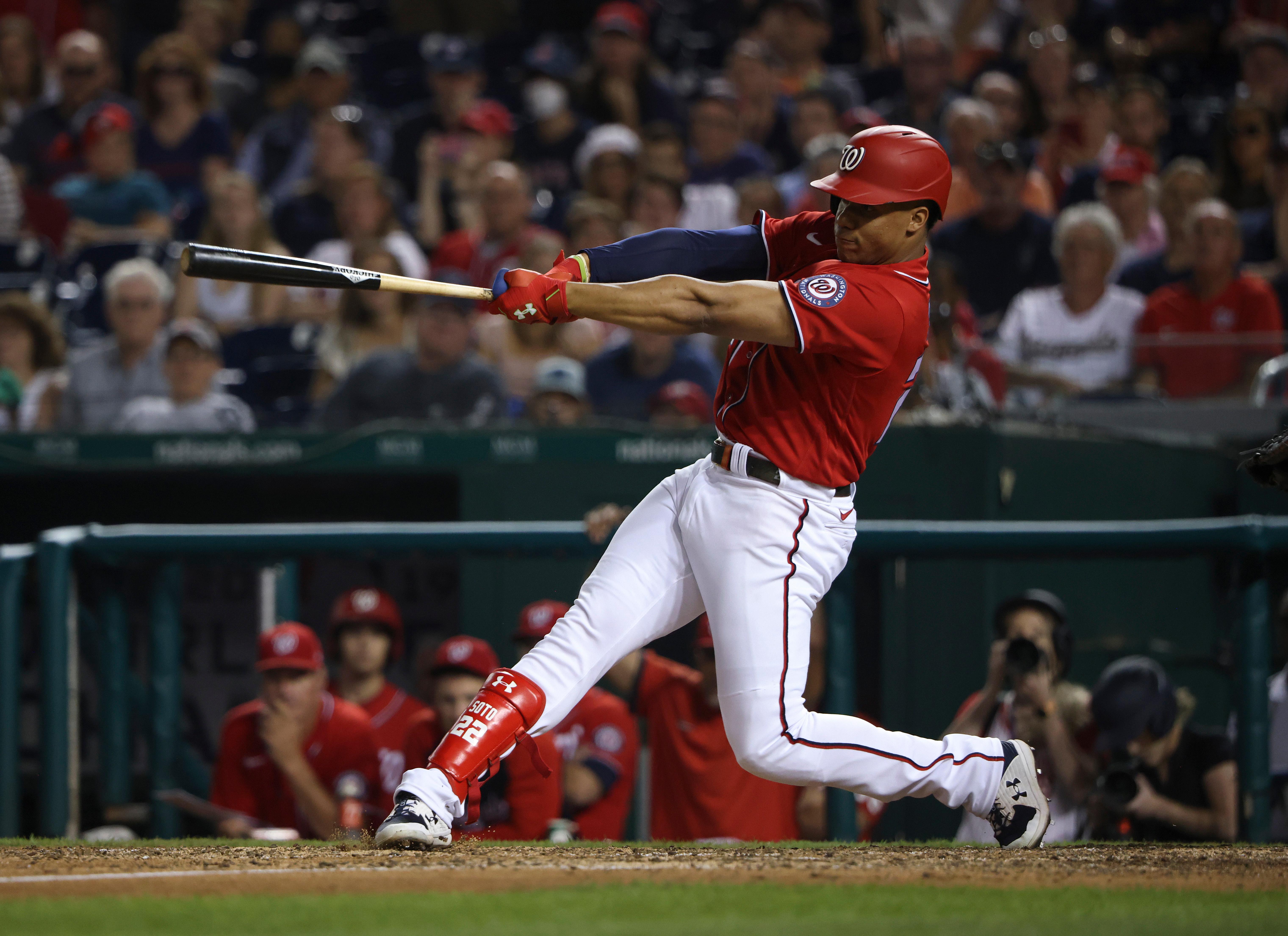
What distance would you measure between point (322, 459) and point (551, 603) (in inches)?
47.9

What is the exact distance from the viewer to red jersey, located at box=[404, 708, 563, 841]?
462cm

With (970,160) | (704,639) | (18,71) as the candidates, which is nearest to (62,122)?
(18,71)

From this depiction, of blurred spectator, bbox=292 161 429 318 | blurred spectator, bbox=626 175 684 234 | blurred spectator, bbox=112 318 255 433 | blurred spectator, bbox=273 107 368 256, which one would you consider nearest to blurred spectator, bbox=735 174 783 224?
blurred spectator, bbox=626 175 684 234

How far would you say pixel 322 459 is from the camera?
5.75 m

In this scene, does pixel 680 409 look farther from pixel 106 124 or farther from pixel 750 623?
pixel 106 124

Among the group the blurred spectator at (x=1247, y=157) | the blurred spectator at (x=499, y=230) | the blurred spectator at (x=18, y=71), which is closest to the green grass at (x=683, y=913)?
the blurred spectator at (x=499, y=230)

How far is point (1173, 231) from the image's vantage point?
742 cm

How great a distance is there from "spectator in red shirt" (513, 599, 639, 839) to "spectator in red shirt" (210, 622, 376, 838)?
1.96 ft

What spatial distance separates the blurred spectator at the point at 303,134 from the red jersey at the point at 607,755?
211 inches

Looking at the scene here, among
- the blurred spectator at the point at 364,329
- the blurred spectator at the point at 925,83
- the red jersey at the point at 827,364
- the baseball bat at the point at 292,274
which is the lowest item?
the red jersey at the point at 827,364

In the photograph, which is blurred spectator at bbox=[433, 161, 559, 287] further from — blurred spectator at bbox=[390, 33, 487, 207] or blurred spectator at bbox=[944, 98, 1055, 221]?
blurred spectator at bbox=[944, 98, 1055, 221]

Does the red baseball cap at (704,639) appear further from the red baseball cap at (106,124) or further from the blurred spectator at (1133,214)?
the red baseball cap at (106,124)

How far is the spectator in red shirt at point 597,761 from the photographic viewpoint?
471 centimetres

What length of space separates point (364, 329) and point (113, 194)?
8.54 feet
